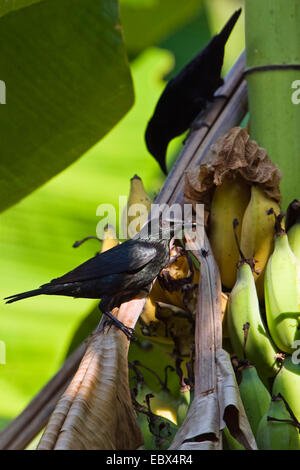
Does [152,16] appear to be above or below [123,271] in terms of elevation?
above

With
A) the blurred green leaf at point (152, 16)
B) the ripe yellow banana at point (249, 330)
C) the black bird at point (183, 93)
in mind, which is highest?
the blurred green leaf at point (152, 16)

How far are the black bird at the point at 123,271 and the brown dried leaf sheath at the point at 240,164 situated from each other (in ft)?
0.45

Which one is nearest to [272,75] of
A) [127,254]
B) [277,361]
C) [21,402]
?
[127,254]

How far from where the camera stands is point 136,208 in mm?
1671

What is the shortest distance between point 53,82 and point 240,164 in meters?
0.86

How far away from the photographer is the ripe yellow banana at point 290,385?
113cm

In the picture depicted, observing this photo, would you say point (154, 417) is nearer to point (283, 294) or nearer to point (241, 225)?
point (283, 294)

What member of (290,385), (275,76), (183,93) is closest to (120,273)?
(290,385)

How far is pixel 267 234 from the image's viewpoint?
141 centimetres

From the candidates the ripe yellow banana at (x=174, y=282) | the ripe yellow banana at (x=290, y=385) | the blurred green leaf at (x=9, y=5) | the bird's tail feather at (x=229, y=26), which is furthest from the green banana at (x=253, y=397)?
the bird's tail feather at (x=229, y=26)

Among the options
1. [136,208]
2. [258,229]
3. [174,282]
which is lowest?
[174,282]

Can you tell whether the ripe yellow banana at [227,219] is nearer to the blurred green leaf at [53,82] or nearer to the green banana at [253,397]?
the green banana at [253,397]

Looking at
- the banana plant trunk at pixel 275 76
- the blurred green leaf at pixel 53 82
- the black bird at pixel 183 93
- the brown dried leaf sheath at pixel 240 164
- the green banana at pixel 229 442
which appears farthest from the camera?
the black bird at pixel 183 93

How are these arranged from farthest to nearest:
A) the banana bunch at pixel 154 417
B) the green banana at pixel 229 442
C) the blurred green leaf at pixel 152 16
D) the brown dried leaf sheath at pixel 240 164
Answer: the blurred green leaf at pixel 152 16 → the brown dried leaf sheath at pixel 240 164 → the banana bunch at pixel 154 417 → the green banana at pixel 229 442
